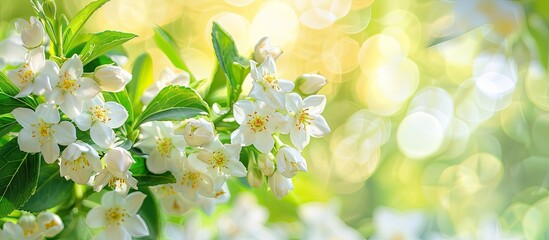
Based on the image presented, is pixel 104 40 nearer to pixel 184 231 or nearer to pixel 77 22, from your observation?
pixel 77 22

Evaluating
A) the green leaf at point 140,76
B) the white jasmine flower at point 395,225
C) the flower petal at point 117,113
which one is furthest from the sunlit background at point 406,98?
the flower petal at point 117,113

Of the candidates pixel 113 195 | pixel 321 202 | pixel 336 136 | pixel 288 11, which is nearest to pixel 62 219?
pixel 113 195

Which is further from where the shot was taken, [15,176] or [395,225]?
[395,225]

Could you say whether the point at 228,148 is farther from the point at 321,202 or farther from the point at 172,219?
the point at 321,202

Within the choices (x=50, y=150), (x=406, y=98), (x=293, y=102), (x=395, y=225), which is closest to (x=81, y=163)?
(x=50, y=150)

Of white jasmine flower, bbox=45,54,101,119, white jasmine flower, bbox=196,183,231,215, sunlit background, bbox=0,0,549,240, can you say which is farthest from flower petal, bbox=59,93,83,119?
sunlit background, bbox=0,0,549,240

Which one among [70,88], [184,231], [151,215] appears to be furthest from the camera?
[184,231]
